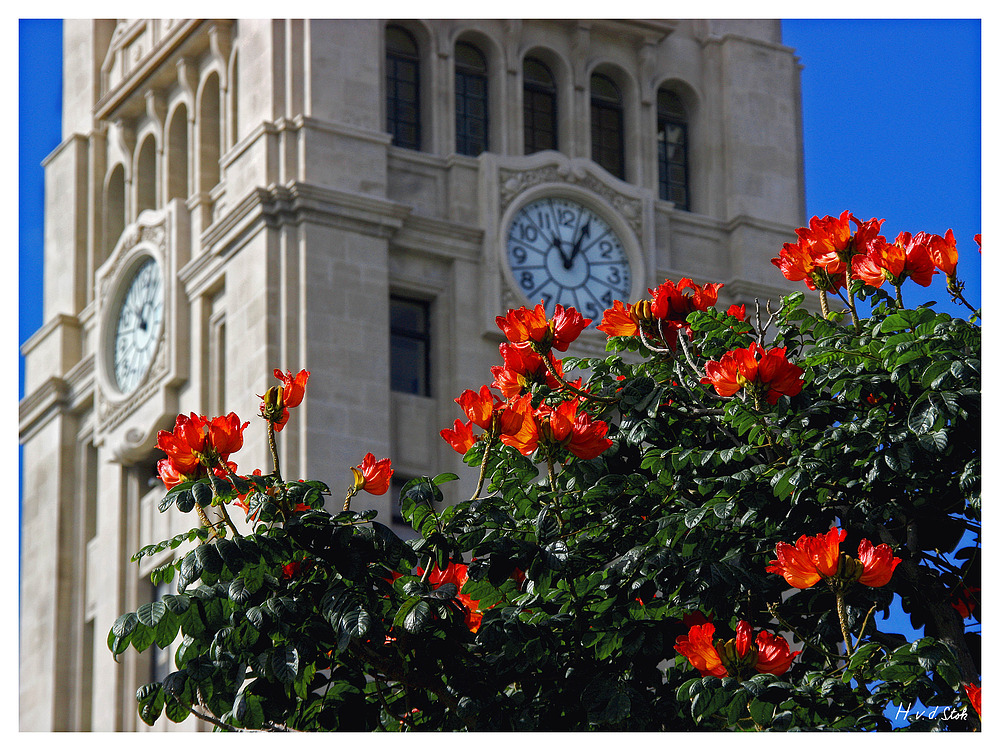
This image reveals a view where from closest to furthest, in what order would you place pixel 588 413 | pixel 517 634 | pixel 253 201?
1. pixel 517 634
2. pixel 588 413
3. pixel 253 201

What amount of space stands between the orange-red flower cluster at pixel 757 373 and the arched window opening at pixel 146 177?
103 ft

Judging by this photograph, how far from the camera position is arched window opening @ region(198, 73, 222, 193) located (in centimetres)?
3934

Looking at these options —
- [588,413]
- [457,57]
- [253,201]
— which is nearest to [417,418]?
[253,201]

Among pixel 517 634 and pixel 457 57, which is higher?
pixel 457 57

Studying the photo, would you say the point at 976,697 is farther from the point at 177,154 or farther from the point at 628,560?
the point at 177,154

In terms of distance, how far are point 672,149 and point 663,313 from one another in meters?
30.0

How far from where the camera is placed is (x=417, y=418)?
36.4 meters

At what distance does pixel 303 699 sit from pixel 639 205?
2910cm

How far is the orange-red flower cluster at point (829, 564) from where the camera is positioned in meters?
10.3

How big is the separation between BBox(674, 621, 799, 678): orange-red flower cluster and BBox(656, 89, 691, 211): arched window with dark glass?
102ft

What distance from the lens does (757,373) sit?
11.1 m

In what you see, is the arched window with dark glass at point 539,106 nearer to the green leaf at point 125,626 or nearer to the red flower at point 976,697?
the green leaf at point 125,626

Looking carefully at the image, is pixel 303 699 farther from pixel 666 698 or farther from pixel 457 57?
pixel 457 57

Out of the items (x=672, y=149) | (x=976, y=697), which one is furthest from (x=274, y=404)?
(x=672, y=149)
